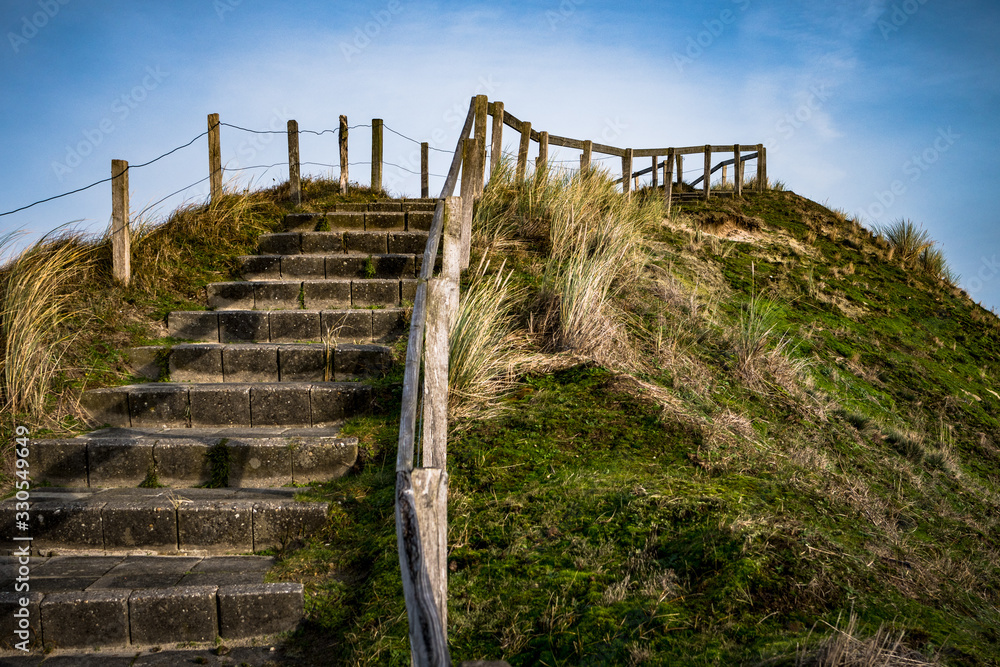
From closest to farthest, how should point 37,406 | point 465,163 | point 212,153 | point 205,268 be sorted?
point 37,406 < point 465,163 < point 205,268 < point 212,153

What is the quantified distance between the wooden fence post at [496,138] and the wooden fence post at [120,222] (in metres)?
3.53

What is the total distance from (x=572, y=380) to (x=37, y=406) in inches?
130

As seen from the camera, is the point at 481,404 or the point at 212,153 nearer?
the point at 481,404

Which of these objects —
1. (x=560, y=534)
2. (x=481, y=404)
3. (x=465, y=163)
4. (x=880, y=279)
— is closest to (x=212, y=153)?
(x=465, y=163)

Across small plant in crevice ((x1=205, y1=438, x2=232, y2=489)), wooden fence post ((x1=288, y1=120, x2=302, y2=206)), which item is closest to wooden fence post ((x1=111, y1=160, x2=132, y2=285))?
small plant in crevice ((x1=205, y1=438, x2=232, y2=489))

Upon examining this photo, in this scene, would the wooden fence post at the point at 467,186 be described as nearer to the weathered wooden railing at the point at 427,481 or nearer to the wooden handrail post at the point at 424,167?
the weathered wooden railing at the point at 427,481

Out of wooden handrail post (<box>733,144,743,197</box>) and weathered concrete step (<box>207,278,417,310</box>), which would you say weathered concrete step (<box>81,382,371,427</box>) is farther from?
wooden handrail post (<box>733,144,743,197</box>)

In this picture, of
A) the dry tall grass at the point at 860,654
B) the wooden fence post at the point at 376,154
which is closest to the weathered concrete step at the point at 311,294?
the dry tall grass at the point at 860,654

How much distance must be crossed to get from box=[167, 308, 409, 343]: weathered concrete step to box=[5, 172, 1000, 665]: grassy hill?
351 mm

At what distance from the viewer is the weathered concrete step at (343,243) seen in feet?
19.9

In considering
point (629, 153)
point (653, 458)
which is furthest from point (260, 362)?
point (629, 153)

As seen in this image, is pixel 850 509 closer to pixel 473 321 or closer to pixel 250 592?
pixel 473 321

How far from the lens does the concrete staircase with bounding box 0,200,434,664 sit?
8.44 ft

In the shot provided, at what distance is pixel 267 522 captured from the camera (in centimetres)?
306
